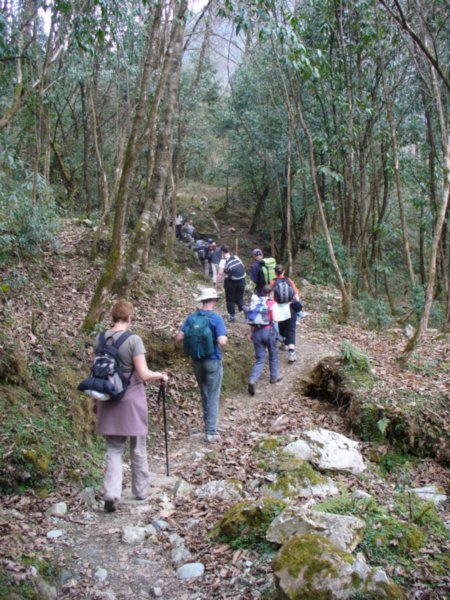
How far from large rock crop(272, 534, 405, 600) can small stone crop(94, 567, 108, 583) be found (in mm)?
1408

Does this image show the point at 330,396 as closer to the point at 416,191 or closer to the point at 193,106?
the point at 416,191

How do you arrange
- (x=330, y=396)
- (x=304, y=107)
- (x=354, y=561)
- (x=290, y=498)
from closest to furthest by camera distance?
(x=354, y=561)
(x=290, y=498)
(x=330, y=396)
(x=304, y=107)

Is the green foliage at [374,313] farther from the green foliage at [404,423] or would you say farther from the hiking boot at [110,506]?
the hiking boot at [110,506]

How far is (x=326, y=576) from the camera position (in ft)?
11.0

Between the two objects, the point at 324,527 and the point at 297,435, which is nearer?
the point at 324,527

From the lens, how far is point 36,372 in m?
6.91

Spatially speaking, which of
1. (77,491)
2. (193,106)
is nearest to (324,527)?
(77,491)

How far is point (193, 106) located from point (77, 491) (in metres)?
25.0

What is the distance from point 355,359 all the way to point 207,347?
3488mm

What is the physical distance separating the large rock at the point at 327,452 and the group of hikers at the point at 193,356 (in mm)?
1402

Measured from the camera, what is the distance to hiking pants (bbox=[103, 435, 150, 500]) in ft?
16.7

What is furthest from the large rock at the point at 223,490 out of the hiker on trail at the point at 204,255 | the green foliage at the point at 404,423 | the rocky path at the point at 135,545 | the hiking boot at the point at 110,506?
the hiker on trail at the point at 204,255

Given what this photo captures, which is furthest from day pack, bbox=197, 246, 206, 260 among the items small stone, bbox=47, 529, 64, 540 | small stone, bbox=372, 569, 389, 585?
small stone, bbox=372, 569, 389, 585

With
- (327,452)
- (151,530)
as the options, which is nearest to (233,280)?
(327,452)
